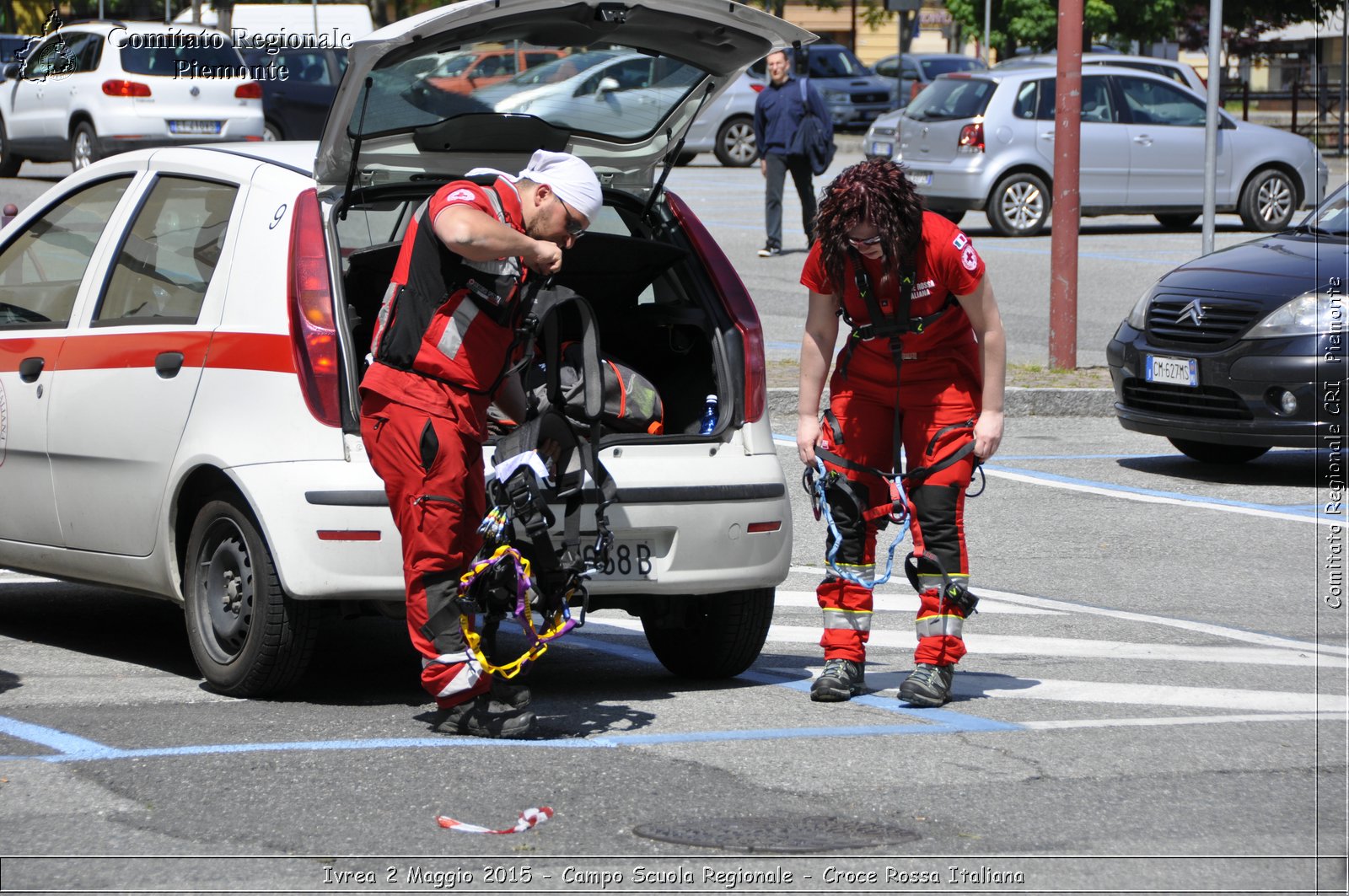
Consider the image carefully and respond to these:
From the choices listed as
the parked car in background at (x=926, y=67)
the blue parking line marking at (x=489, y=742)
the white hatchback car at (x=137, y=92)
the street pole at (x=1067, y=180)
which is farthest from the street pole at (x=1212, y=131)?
the parked car in background at (x=926, y=67)

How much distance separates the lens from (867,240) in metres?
5.64

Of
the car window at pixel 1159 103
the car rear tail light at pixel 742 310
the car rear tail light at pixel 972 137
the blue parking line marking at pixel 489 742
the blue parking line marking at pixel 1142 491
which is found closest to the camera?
the blue parking line marking at pixel 489 742

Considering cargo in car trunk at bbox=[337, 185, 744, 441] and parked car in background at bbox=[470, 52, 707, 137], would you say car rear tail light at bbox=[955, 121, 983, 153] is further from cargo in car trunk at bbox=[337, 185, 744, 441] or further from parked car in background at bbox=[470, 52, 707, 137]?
parked car in background at bbox=[470, 52, 707, 137]

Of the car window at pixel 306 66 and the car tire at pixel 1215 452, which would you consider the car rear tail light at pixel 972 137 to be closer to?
the car window at pixel 306 66

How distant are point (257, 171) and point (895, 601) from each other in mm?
3259

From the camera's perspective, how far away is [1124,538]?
8875 mm

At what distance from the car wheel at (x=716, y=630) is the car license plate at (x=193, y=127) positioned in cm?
1851

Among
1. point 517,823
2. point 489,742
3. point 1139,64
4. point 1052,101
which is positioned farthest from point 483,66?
point 1139,64

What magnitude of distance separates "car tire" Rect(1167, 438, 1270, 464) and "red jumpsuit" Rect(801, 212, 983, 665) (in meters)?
5.46

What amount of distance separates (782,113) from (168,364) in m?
13.7

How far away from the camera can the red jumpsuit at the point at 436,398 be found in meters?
5.14

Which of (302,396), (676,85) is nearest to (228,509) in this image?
(302,396)

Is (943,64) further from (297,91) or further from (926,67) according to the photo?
(297,91)

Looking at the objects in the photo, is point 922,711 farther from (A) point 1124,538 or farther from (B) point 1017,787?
(A) point 1124,538
